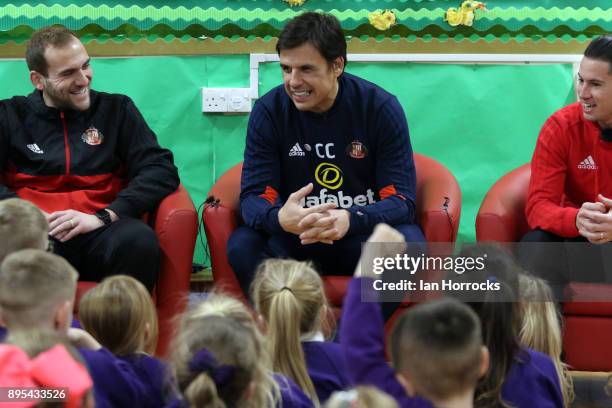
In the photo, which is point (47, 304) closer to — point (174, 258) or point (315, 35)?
point (174, 258)

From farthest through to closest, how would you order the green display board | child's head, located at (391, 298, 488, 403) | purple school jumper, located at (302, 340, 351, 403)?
the green display board, purple school jumper, located at (302, 340, 351, 403), child's head, located at (391, 298, 488, 403)

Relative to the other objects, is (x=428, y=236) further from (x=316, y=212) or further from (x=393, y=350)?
(x=393, y=350)

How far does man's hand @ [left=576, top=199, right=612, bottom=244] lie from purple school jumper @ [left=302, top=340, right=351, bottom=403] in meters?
1.15

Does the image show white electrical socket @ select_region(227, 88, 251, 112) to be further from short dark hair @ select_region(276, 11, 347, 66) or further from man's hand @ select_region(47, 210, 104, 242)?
man's hand @ select_region(47, 210, 104, 242)

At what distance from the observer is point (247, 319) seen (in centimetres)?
179

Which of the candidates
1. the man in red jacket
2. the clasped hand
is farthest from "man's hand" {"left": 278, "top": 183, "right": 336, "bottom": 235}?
the man in red jacket

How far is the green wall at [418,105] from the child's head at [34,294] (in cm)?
207

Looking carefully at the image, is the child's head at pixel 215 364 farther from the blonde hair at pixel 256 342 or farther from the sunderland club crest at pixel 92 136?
the sunderland club crest at pixel 92 136

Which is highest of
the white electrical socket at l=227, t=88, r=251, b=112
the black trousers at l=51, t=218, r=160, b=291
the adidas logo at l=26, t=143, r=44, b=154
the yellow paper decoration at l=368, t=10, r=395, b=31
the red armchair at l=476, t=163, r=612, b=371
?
the yellow paper decoration at l=368, t=10, r=395, b=31

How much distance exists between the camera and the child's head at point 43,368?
1.37 m

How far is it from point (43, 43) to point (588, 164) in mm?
1962

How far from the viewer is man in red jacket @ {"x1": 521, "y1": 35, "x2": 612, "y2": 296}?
289 cm

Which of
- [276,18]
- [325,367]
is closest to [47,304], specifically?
[325,367]

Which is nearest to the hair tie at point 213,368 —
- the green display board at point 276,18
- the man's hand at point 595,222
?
the man's hand at point 595,222
